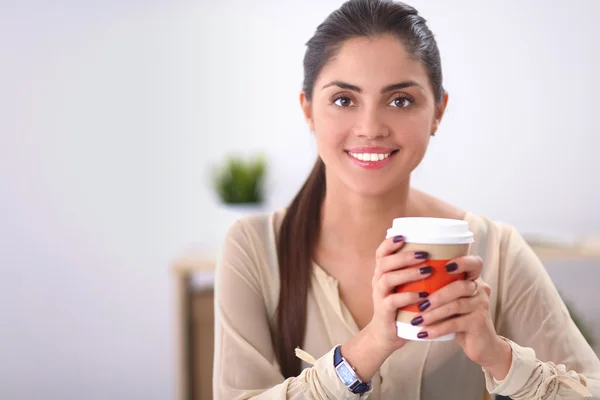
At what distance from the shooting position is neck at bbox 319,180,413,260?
1.27m

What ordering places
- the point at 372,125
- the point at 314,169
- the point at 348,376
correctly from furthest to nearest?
the point at 314,169 < the point at 372,125 < the point at 348,376

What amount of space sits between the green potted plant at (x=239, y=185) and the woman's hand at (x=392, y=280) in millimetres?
1773

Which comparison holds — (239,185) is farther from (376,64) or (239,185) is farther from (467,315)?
(467,315)

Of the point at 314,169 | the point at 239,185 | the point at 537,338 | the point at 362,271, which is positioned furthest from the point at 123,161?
the point at 537,338

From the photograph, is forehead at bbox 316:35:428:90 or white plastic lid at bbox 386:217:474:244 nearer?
white plastic lid at bbox 386:217:474:244

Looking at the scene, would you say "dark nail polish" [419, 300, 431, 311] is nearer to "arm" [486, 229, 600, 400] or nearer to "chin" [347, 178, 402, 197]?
"arm" [486, 229, 600, 400]

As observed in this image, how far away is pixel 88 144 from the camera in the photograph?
3156mm

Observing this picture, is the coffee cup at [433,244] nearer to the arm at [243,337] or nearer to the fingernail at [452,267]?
the fingernail at [452,267]

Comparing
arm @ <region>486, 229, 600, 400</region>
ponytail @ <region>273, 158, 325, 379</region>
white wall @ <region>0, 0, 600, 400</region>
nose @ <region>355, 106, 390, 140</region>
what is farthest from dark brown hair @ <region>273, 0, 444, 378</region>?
white wall @ <region>0, 0, 600, 400</region>

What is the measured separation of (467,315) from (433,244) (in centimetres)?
12

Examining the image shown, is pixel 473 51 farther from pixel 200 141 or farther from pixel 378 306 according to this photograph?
pixel 378 306

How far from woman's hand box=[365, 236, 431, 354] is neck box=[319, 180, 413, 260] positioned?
1.23ft

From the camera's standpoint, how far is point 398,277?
2.82 ft

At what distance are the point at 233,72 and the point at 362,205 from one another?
6.72 feet
